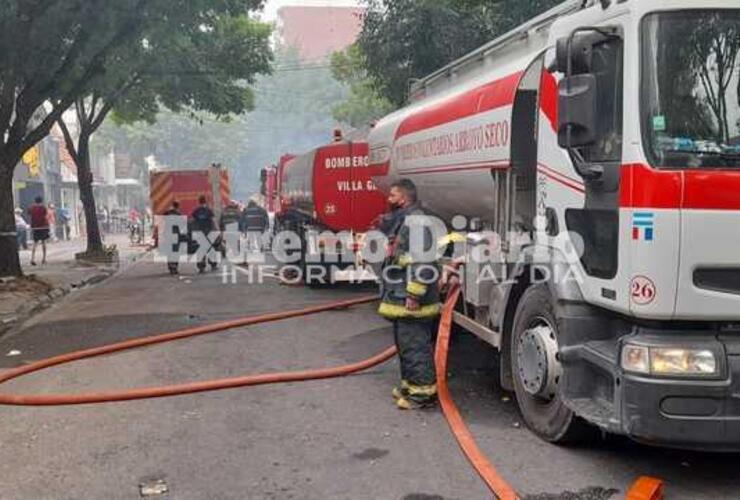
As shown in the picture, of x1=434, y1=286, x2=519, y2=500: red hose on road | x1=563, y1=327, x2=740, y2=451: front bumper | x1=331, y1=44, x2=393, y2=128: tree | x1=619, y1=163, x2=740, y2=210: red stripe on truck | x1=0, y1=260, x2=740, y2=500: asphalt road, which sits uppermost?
x1=331, y1=44, x2=393, y2=128: tree

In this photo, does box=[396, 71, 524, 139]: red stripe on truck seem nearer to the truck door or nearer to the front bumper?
the truck door

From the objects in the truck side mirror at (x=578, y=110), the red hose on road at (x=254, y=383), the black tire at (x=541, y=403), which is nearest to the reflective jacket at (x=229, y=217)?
the red hose on road at (x=254, y=383)

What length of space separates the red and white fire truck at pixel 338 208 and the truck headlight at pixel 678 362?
8.52 metres

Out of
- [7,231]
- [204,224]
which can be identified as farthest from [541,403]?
[204,224]

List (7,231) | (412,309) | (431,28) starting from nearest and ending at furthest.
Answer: (412,309), (431,28), (7,231)

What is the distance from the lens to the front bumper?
4.11 m

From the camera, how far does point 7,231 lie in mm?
14852

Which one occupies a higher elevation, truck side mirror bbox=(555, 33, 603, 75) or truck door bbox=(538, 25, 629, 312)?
truck side mirror bbox=(555, 33, 603, 75)

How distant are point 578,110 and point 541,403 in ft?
6.77

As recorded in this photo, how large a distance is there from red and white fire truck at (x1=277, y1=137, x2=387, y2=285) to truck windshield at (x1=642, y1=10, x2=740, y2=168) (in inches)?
336

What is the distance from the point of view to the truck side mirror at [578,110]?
4312 mm

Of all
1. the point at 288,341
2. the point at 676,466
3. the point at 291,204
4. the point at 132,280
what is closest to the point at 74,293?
the point at 132,280

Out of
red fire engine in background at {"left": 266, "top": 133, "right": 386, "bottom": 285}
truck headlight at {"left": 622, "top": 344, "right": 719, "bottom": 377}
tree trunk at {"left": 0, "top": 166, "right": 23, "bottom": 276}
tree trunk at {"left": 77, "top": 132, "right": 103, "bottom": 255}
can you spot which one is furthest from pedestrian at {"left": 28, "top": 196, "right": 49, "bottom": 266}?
truck headlight at {"left": 622, "top": 344, "right": 719, "bottom": 377}

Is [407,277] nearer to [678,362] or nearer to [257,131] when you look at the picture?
[678,362]
